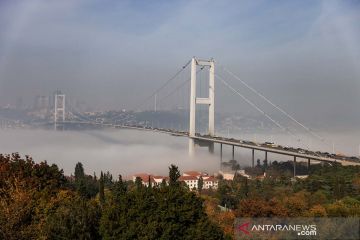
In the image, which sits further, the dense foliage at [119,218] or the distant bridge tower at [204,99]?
the distant bridge tower at [204,99]

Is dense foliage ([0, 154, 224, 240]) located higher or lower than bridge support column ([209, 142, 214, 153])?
lower

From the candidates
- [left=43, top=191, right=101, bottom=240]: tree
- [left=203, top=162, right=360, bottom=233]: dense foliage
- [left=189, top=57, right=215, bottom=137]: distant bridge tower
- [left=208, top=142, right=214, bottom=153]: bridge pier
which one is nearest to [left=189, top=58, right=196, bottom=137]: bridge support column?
[left=189, top=57, right=215, bottom=137]: distant bridge tower

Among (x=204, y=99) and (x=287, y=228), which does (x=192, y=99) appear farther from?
(x=287, y=228)

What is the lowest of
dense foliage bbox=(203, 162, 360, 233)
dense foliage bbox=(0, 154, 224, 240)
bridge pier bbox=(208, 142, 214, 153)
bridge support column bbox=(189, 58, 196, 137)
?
dense foliage bbox=(203, 162, 360, 233)

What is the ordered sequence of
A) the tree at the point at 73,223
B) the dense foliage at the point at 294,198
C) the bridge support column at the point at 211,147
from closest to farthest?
the tree at the point at 73,223 < the dense foliage at the point at 294,198 < the bridge support column at the point at 211,147

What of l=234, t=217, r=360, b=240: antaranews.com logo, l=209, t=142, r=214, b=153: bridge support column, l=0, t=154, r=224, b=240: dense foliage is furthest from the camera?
l=209, t=142, r=214, b=153: bridge support column

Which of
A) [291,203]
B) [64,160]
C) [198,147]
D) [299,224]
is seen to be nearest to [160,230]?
[299,224]

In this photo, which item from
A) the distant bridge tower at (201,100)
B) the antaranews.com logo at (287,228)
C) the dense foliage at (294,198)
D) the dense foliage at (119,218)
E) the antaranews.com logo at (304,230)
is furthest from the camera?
the distant bridge tower at (201,100)

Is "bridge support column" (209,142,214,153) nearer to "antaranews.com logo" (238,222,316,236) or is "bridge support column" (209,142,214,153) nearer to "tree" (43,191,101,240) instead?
"tree" (43,191,101,240)

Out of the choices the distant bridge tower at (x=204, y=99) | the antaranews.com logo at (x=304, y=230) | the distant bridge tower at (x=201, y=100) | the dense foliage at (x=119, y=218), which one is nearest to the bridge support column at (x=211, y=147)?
the distant bridge tower at (x=201, y=100)

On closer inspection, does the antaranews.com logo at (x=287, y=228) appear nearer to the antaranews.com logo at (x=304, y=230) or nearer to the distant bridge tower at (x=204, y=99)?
the antaranews.com logo at (x=304, y=230)

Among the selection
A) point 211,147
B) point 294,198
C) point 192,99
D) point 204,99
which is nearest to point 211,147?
point 211,147

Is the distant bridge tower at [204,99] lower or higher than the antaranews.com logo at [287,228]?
higher
